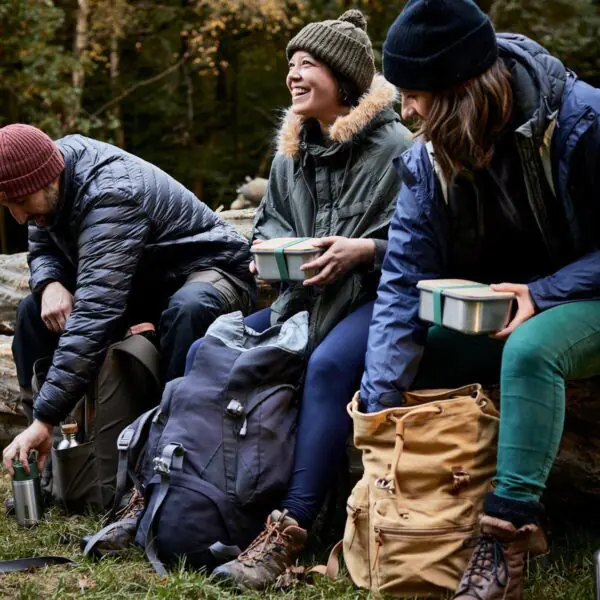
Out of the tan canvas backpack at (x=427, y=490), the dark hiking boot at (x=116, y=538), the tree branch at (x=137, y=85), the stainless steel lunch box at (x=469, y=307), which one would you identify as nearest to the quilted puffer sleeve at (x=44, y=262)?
the dark hiking boot at (x=116, y=538)

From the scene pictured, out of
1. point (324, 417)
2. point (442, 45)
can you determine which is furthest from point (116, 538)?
point (442, 45)

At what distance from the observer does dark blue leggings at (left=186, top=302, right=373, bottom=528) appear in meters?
3.39

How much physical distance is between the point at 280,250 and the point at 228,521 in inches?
35.0

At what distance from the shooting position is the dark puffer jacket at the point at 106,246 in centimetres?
392

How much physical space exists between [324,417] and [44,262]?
5.18 feet

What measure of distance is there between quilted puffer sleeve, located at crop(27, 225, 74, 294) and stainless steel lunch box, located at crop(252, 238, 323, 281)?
3.60ft

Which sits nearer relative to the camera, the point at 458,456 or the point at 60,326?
the point at 458,456

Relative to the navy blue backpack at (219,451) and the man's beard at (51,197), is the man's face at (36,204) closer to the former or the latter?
the man's beard at (51,197)

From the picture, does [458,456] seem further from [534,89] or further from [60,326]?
[60,326]

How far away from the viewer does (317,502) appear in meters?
3.40

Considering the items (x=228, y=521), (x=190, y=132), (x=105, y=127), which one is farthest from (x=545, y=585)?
(x=190, y=132)

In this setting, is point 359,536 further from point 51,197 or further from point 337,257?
point 51,197

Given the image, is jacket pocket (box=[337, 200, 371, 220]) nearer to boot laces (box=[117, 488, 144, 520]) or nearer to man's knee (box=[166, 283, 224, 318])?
man's knee (box=[166, 283, 224, 318])

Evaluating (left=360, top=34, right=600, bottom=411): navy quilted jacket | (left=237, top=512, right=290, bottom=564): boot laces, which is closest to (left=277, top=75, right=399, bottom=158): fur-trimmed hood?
(left=360, top=34, right=600, bottom=411): navy quilted jacket
